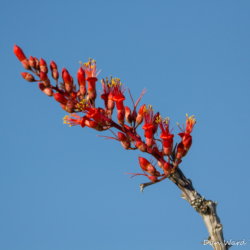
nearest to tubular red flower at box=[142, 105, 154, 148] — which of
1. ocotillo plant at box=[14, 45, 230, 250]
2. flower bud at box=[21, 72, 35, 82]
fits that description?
ocotillo plant at box=[14, 45, 230, 250]

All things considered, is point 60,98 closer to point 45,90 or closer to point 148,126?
point 45,90

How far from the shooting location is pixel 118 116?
3.94m

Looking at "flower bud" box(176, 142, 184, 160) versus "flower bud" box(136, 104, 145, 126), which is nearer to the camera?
"flower bud" box(176, 142, 184, 160)

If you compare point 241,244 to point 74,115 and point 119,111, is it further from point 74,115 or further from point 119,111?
point 74,115

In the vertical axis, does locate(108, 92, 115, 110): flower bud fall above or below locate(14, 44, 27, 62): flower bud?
below

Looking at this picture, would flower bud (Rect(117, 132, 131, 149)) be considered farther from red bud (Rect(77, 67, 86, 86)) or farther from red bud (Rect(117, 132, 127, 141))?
red bud (Rect(77, 67, 86, 86))

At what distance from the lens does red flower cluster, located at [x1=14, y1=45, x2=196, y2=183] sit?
3.91m

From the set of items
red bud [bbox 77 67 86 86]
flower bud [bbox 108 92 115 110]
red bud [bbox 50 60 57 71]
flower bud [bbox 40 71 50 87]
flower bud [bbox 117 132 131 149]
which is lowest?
flower bud [bbox 117 132 131 149]

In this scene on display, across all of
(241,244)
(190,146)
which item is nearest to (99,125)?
(190,146)

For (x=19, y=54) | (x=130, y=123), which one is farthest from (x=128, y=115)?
(x=19, y=54)

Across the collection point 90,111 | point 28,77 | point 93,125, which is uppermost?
point 28,77

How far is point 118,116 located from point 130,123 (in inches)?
8.2

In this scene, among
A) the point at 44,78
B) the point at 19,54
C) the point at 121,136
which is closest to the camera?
the point at 121,136

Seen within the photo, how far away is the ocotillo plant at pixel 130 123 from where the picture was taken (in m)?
3.80
